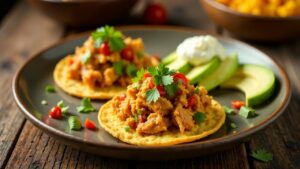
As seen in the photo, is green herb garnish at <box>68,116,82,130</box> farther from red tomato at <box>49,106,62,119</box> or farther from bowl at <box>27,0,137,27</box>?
bowl at <box>27,0,137,27</box>

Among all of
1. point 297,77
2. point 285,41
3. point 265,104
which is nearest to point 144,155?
point 265,104

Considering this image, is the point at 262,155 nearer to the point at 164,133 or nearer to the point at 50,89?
the point at 164,133

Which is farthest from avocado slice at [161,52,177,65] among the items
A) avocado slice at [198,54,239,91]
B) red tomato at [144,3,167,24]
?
red tomato at [144,3,167,24]

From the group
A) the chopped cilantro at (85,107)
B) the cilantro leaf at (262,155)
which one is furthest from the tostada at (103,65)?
the cilantro leaf at (262,155)

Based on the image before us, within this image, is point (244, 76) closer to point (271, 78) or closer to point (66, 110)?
point (271, 78)

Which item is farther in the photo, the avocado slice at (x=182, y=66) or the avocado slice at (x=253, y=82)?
the avocado slice at (x=182, y=66)

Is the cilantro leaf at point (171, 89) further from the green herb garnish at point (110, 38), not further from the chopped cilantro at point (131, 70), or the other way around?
the green herb garnish at point (110, 38)
